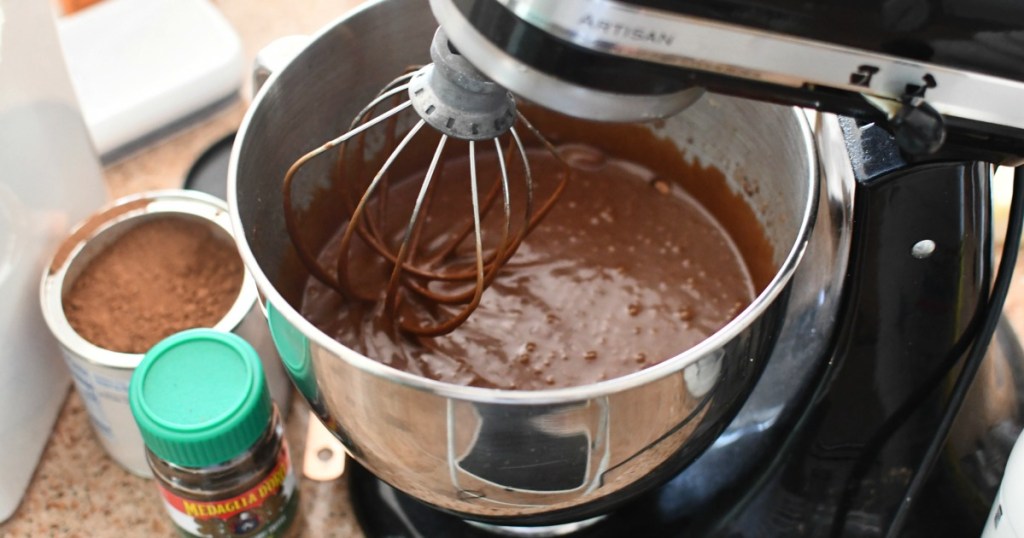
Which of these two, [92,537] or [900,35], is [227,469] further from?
[900,35]

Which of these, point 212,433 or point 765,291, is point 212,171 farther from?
point 765,291

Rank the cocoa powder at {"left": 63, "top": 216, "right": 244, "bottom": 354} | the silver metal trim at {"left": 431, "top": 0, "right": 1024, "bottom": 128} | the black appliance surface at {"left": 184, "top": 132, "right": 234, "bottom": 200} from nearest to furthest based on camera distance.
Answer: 1. the silver metal trim at {"left": 431, "top": 0, "right": 1024, "bottom": 128}
2. the cocoa powder at {"left": 63, "top": 216, "right": 244, "bottom": 354}
3. the black appliance surface at {"left": 184, "top": 132, "right": 234, "bottom": 200}

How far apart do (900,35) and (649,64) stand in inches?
3.4

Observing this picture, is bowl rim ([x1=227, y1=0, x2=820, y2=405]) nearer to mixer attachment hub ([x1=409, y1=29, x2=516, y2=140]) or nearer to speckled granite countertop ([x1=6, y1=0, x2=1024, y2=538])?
mixer attachment hub ([x1=409, y1=29, x2=516, y2=140])

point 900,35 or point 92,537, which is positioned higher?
point 900,35

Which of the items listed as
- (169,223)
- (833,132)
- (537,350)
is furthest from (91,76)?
(833,132)

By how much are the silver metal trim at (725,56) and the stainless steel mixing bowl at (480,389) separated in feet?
0.28

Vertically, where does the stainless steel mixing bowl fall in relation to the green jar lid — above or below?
Result: above

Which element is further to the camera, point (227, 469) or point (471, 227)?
point (471, 227)

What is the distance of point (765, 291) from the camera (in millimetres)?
418

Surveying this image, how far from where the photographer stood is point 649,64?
1.15ft

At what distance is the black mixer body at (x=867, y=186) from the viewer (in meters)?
0.34

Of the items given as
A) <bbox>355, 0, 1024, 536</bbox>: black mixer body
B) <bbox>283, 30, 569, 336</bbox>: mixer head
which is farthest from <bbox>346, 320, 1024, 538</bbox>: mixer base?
<bbox>283, 30, 569, 336</bbox>: mixer head

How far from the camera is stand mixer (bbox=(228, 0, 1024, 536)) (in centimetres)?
35
